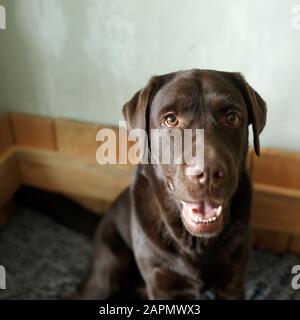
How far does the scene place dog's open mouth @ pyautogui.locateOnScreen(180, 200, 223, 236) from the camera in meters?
1.06

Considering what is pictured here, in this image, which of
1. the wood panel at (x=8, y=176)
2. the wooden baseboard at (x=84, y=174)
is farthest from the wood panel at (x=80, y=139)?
the wood panel at (x=8, y=176)

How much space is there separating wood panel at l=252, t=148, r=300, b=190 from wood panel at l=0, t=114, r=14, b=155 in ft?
3.11

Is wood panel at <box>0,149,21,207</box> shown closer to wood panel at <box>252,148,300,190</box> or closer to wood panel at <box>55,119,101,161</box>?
wood panel at <box>55,119,101,161</box>

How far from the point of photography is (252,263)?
169 centimetres

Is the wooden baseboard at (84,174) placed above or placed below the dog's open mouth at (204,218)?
below

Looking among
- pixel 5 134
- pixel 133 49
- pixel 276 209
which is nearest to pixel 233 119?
pixel 133 49

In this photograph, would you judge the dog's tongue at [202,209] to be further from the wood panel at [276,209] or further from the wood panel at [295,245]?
the wood panel at [295,245]

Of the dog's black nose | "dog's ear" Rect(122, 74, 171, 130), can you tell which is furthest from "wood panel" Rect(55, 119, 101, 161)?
the dog's black nose

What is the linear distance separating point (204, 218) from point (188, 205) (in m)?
0.05

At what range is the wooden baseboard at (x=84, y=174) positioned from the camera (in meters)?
1.57

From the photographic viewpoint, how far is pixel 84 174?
1.77 metres

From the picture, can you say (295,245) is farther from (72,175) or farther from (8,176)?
(8,176)

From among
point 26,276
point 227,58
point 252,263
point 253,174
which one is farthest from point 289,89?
point 26,276
